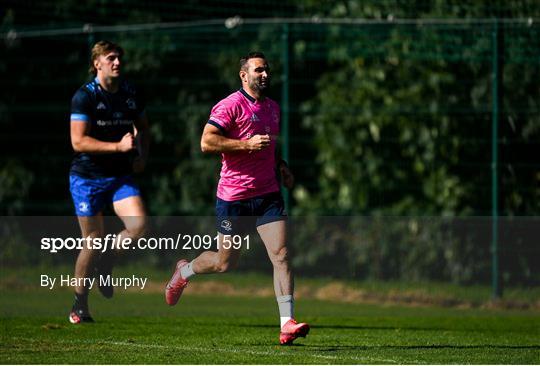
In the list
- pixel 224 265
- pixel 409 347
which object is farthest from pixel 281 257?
pixel 409 347

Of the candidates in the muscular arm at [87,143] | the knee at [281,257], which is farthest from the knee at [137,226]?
the knee at [281,257]

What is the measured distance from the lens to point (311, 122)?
61.0 ft

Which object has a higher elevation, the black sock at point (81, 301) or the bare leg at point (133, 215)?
the bare leg at point (133, 215)

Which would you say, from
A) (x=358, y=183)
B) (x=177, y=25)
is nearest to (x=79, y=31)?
(x=177, y=25)

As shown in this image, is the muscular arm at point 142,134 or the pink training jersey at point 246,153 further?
the muscular arm at point 142,134

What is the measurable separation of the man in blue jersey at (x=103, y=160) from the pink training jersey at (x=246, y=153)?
1446mm

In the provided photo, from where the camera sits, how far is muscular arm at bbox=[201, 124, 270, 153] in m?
10.4

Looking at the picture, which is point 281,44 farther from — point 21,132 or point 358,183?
point 21,132

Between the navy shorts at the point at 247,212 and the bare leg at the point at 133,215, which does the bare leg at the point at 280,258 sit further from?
the bare leg at the point at 133,215

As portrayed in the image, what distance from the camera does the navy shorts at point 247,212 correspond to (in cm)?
1088

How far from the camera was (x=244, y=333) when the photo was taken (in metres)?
12.1

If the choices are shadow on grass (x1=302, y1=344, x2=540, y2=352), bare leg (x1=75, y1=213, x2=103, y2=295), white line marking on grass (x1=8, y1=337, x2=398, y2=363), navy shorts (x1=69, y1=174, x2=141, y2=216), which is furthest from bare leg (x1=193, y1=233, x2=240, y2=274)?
bare leg (x1=75, y1=213, x2=103, y2=295)

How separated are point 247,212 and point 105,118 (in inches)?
80.0

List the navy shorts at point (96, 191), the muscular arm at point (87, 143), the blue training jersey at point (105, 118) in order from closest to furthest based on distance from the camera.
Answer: the muscular arm at point (87, 143)
the blue training jersey at point (105, 118)
the navy shorts at point (96, 191)
